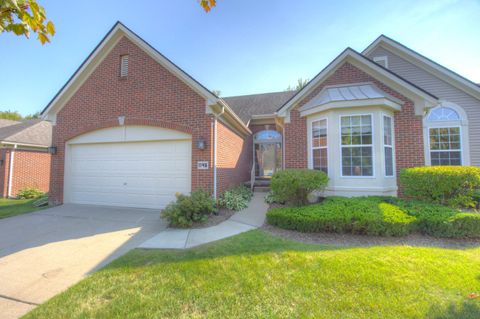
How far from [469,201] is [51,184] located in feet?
49.9

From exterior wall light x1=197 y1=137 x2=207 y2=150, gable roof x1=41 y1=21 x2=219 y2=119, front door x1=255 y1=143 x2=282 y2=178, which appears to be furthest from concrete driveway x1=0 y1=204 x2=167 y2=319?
front door x1=255 y1=143 x2=282 y2=178

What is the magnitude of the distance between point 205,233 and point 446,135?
11.4 metres

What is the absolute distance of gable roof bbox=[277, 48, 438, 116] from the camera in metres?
7.51

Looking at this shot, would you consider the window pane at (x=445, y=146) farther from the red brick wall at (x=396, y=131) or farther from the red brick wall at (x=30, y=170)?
the red brick wall at (x=30, y=170)

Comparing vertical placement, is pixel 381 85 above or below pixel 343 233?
above

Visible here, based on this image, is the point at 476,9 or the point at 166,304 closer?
the point at 166,304

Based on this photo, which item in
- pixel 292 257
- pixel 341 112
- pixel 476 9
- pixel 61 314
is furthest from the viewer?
pixel 341 112

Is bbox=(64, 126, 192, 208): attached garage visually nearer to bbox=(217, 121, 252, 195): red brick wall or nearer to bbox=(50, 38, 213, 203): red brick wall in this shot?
bbox=(50, 38, 213, 203): red brick wall

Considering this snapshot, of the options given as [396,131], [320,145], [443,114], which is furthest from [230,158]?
[443,114]

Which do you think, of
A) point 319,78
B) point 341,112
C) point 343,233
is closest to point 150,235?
point 343,233

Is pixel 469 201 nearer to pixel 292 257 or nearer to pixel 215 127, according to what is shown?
pixel 292 257

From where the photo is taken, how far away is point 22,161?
1289cm

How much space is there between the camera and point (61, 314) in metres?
2.63

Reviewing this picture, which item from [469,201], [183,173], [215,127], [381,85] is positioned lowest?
[469,201]
